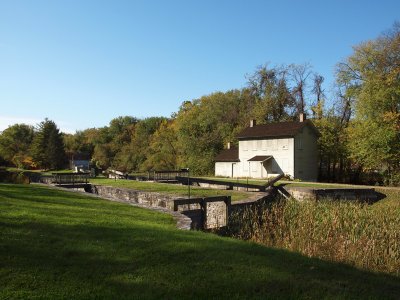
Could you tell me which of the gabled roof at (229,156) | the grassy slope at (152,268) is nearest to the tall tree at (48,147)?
the gabled roof at (229,156)

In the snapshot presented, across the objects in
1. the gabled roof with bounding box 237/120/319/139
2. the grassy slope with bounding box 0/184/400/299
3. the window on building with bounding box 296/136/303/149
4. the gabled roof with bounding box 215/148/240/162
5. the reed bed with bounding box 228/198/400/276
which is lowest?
the reed bed with bounding box 228/198/400/276

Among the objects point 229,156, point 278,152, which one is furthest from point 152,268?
point 229,156

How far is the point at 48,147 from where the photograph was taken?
229 feet

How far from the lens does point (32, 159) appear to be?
70125mm

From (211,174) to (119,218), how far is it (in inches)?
1586

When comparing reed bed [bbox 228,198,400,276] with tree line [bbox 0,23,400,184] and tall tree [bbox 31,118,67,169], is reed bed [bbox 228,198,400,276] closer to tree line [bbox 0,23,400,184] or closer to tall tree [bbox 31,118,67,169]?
tree line [bbox 0,23,400,184]

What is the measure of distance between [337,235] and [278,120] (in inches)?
1565

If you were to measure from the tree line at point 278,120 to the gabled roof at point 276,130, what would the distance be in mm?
4257

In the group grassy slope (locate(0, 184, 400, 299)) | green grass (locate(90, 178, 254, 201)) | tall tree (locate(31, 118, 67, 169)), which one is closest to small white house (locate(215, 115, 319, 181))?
green grass (locate(90, 178, 254, 201))

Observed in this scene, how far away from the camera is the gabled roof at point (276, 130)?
38997 mm

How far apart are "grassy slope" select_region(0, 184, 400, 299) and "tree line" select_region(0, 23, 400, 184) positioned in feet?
101

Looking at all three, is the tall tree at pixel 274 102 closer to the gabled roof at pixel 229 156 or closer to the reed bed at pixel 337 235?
the gabled roof at pixel 229 156

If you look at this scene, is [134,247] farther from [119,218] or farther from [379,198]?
[379,198]

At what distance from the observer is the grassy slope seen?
491 cm
